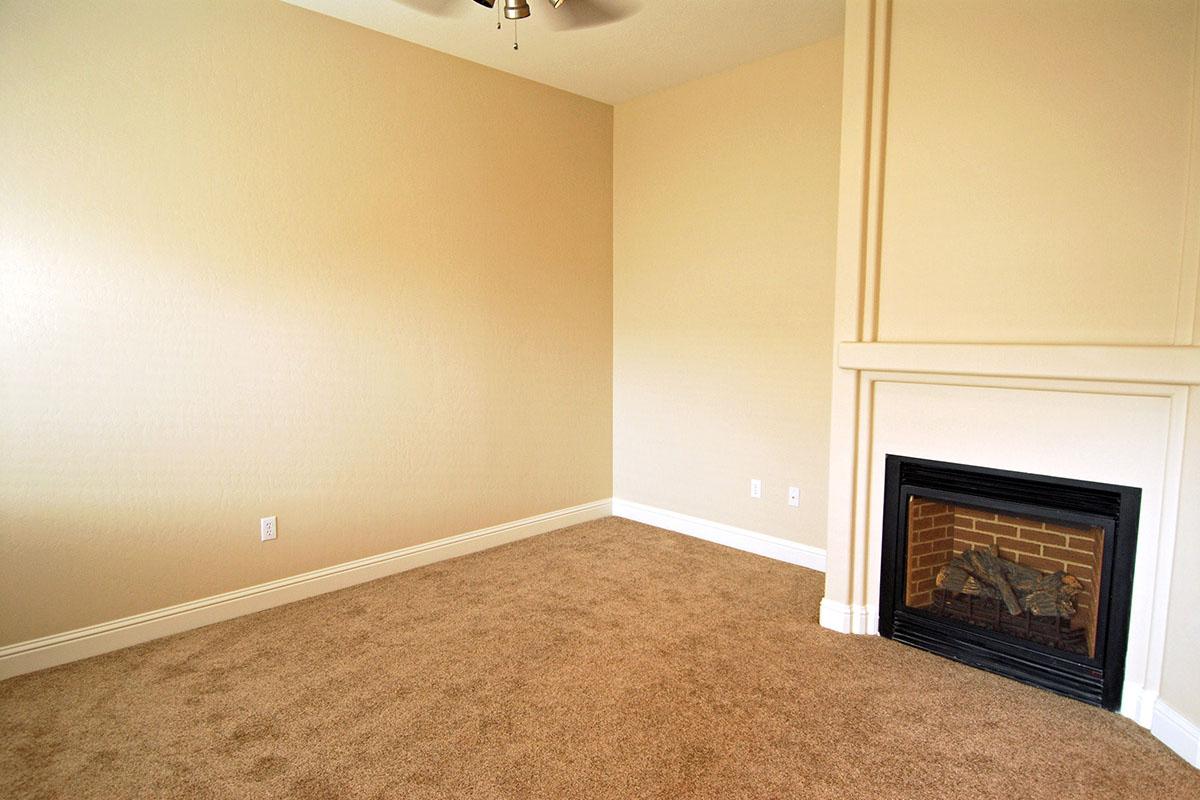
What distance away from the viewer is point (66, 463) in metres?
2.59

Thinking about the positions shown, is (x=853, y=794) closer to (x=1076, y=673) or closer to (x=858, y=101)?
(x=1076, y=673)

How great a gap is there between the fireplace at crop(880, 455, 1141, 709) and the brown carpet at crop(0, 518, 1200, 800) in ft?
0.36

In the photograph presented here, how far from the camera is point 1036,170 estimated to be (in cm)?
233

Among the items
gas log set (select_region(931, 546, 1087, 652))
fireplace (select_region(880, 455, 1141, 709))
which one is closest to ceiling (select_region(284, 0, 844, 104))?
fireplace (select_region(880, 455, 1141, 709))

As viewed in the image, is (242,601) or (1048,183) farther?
(242,601)

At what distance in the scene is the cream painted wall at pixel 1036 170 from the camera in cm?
210

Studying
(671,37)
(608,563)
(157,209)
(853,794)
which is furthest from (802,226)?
(157,209)

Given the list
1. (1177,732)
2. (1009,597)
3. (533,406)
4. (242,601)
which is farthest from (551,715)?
(533,406)

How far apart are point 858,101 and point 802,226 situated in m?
0.92

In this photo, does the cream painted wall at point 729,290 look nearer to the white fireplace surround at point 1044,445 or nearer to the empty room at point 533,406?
the empty room at point 533,406

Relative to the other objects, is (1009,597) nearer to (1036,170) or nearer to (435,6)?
(1036,170)

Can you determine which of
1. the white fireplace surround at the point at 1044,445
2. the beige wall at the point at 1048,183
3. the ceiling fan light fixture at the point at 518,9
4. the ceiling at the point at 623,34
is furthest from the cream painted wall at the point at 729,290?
the ceiling fan light fixture at the point at 518,9

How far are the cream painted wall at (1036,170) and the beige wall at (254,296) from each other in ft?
7.00

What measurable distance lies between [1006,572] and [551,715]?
5.93 ft
